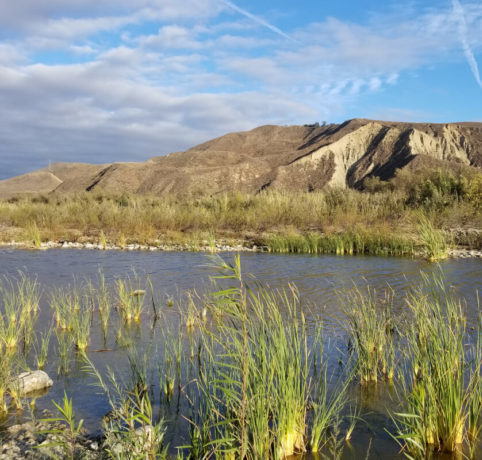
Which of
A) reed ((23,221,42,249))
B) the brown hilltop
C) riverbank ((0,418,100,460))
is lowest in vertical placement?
riverbank ((0,418,100,460))

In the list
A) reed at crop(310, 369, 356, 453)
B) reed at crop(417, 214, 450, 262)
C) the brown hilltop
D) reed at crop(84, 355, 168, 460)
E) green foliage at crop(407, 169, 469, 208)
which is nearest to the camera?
reed at crop(84, 355, 168, 460)

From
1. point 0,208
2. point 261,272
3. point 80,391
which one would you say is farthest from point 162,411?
point 0,208

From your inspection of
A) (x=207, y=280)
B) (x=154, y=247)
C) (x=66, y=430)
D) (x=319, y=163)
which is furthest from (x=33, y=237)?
(x=319, y=163)

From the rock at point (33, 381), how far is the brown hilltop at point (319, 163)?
148 ft

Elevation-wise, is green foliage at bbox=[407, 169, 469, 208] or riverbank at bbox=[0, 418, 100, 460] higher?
green foliage at bbox=[407, 169, 469, 208]

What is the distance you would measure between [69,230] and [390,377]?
1819 cm

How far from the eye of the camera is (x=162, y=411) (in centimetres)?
386

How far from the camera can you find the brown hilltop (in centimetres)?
5359

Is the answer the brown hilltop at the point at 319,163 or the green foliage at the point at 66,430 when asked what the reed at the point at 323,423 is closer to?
the green foliage at the point at 66,430

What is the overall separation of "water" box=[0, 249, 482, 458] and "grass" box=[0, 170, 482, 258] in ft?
4.76

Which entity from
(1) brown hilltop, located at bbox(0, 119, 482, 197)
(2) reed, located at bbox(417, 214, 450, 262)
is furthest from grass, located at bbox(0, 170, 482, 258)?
(1) brown hilltop, located at bbox(0, 119, 482, 197)

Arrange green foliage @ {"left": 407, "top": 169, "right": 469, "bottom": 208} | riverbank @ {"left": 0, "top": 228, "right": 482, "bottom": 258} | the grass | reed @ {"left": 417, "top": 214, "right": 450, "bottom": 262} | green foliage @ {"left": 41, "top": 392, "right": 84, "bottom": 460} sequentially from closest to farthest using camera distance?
green foliage @ {"left": 41, "top": 392, "right": 84, "bottom": 460}, reed @ {"left": 417, "top": 214, "right": 450, "bottom": 262}, riverbank @ {"left": 0, "top": 228, "right": 482, "bottom": 258}, the grass, green foliage @ {"left": 407, "top": 169, "right": 469, "bottom": 208}

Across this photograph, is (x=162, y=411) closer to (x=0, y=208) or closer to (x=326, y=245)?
(x=326, y=245)

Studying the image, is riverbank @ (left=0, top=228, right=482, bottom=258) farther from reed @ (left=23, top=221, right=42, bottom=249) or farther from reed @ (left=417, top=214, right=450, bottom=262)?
reed @ (left=417, top=214, right=450, bottom=262)
